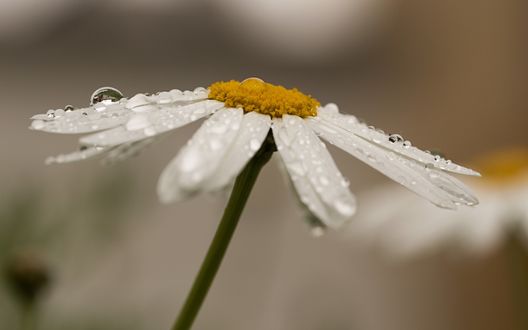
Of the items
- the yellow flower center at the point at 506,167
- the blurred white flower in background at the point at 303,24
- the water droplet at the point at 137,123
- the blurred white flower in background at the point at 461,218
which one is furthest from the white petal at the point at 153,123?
the blurred white flower in background at the point at 303,24

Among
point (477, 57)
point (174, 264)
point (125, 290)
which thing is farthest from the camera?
point (477, 57)

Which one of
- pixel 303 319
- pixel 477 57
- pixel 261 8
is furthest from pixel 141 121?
pixel 261 8

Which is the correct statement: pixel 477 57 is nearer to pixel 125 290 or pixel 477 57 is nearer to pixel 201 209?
pixel 201 209

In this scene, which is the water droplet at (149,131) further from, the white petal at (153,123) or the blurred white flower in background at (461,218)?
the blurred white flower in background at (461,218)

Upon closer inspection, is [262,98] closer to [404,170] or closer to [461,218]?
[404,170]

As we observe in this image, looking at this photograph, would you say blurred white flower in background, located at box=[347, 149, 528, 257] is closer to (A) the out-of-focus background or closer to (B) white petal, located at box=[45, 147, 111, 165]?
(A) the out-of-focus background

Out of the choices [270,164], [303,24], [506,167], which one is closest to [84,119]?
[506,167]
